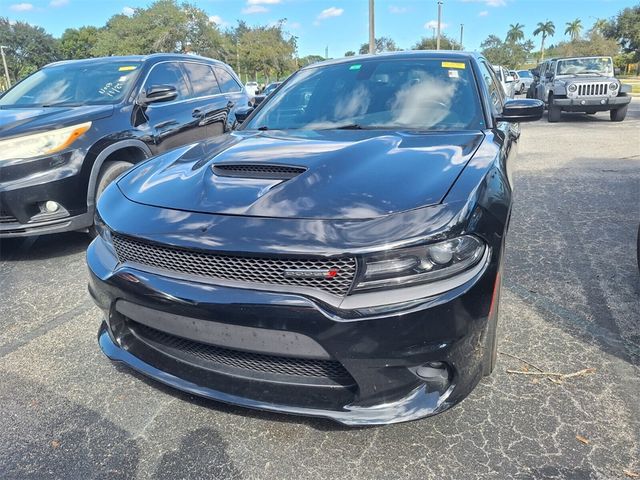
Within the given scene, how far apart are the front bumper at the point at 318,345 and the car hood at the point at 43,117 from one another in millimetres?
2709

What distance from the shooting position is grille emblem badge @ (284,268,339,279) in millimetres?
1719

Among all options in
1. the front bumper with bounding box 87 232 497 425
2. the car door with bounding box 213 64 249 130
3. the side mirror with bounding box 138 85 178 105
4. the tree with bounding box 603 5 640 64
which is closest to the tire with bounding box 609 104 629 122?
the car door with bounding box 213 64 249 130

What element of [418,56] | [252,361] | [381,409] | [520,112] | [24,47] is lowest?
[381,409]

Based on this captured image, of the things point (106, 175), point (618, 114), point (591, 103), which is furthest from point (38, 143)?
point (618, 114)

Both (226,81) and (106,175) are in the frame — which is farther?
(226,81)

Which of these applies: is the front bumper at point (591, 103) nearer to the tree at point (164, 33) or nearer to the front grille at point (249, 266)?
the front grille at point (249, 266)

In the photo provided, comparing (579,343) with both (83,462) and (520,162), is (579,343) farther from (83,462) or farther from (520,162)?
(520,162)

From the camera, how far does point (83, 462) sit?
6.64ft

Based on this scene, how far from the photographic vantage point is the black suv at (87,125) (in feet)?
12.9

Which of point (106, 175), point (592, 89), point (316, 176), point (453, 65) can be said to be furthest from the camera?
point (592, 89)

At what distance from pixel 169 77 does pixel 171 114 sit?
63cm

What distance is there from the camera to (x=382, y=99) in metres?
3.16

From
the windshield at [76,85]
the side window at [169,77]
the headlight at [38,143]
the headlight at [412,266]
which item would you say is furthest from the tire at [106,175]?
the headlight at [412,266]

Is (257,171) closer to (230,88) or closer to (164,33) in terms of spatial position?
(230,88)
